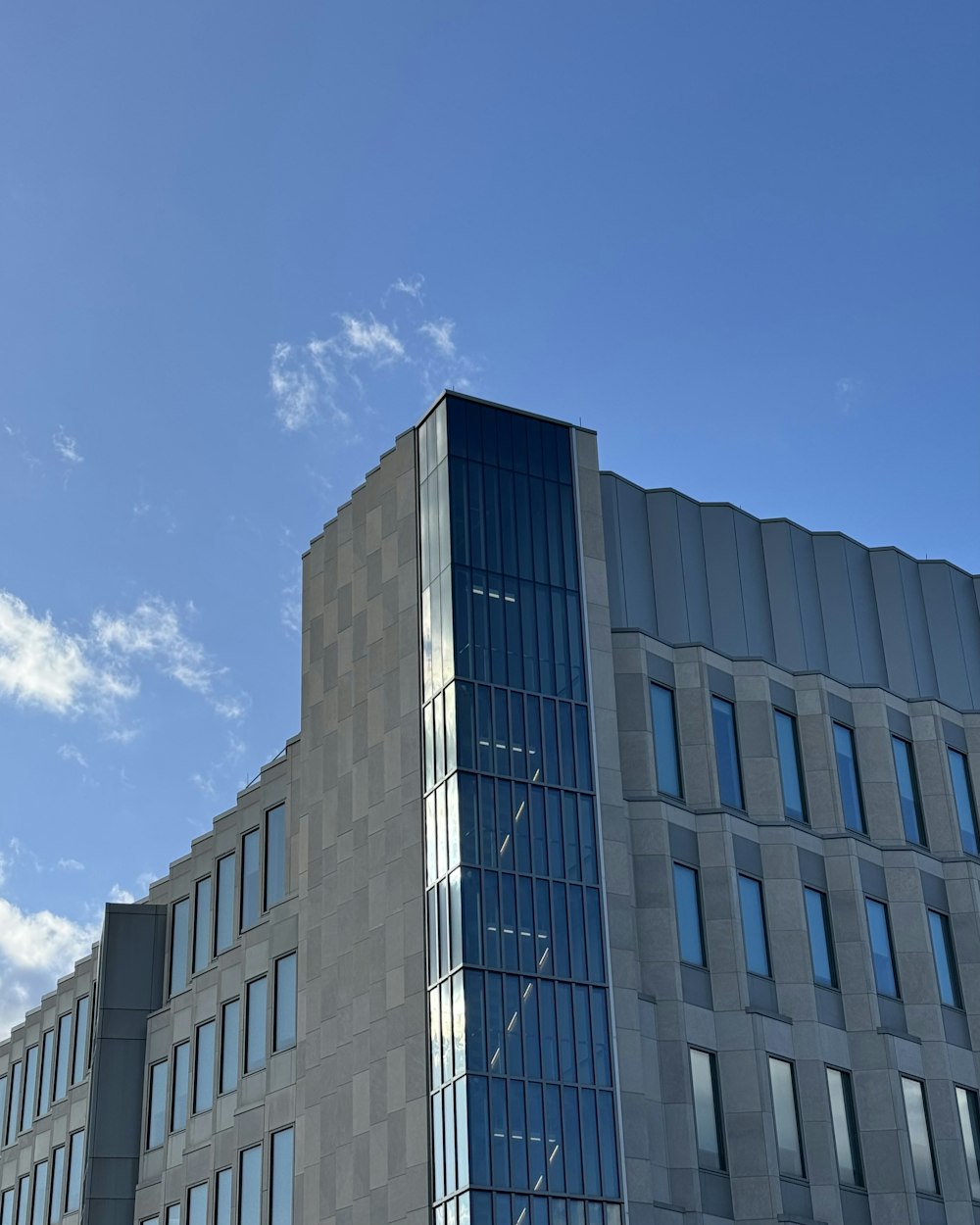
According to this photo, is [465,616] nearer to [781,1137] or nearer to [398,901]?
[398,901]

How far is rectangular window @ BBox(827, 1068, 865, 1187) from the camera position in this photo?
4253 centimetres

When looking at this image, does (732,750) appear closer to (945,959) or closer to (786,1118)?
(945,959)

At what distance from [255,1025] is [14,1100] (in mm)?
22811

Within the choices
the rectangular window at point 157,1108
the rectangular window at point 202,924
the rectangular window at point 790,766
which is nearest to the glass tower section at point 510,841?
the rectangular window at point 790,766

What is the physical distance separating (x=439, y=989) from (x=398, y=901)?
316 centimetres

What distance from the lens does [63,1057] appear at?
64.1 meters

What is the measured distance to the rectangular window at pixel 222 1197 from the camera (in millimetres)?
48938

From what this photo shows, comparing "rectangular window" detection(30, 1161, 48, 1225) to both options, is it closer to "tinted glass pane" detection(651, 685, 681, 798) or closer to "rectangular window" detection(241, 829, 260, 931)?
"rectangular window" detection(241, 829, 260, 931)

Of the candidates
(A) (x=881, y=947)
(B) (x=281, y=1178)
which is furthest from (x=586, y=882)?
(B) (x=281, y=1178)

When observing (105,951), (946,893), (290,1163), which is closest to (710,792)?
(946,893)

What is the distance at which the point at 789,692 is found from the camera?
48.1 meters

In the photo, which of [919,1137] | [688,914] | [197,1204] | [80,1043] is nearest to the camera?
[688,914]

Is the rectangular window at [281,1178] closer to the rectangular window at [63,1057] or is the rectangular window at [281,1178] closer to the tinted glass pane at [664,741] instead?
the tinted glass pane at [664,741]

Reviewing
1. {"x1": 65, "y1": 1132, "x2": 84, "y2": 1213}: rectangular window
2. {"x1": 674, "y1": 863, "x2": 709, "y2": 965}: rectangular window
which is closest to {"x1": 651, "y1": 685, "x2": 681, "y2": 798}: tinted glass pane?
{"x1": 674, "y1": 863, "x2": 709, "y2": 965}: rectangular window
